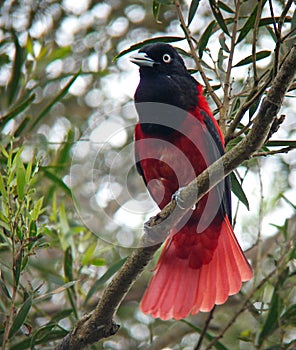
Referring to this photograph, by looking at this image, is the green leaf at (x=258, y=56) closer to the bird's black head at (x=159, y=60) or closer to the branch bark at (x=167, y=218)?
the bird's black head at (x=159, y=60)

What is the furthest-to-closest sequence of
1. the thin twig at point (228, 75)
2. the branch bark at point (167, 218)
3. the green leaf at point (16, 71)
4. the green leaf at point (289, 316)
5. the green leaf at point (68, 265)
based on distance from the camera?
1. the green leaf at point (16, 71)
2. the green leaf at point (68, 265)
3. the green leaf at point (289, 316)
4. the thin twig at point (228, 75)
5. the branch bark at point (167, 218)

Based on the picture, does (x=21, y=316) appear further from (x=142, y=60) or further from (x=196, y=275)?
(x=142, y=60)

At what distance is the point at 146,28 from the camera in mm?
6145

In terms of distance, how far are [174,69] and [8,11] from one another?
97.5 inches

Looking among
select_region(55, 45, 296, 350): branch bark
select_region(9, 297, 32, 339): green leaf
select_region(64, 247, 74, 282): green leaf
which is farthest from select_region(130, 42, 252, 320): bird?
select_region(9, 297, 32, 339): green leaf

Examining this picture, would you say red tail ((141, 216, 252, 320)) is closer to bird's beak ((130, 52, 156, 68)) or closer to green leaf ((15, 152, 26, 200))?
bird's beak ((130, 52, 156, 68))

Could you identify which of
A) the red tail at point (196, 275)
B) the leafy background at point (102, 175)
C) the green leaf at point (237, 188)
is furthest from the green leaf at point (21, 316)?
the green leaf at point (237, 188)

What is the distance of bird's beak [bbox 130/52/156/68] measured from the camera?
382 centimetres

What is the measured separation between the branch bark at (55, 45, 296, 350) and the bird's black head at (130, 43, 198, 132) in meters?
1.07

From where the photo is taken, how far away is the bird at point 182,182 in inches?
145

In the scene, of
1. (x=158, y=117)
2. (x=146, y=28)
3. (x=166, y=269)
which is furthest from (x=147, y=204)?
(x=146, y=28)

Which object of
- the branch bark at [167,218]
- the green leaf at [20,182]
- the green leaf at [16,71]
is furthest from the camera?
the green leaf at [16,71]

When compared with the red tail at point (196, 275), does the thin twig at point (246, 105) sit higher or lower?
higher

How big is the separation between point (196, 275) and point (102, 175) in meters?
1.73
